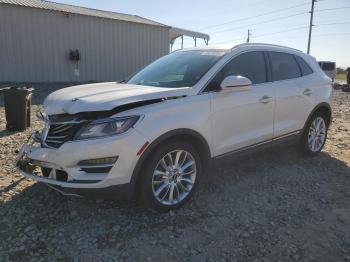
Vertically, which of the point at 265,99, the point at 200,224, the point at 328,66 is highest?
the point at 328,66

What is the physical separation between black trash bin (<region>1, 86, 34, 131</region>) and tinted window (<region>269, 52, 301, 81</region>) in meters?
5.17

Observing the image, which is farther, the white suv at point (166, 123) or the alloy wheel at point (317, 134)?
the alloy wheel at point (317, 134)

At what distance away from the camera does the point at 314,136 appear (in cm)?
607

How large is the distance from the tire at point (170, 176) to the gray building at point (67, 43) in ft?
48.0

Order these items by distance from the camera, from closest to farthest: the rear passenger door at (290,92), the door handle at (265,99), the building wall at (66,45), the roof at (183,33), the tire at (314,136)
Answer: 1. the door handle at (265,99)
2. the rear passenger door at (290,92)
3. the tire at (314,136)
4. the building wall at (66,45)
5. the roof at (183,33)

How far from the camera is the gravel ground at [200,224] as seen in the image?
10.6 ft

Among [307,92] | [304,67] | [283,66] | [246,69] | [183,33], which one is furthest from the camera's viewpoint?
[183,33]

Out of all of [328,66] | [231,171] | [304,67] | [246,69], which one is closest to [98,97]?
[246,69]

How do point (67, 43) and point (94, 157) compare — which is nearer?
point (94, 157)

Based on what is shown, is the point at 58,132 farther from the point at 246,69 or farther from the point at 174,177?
the point at 246,69

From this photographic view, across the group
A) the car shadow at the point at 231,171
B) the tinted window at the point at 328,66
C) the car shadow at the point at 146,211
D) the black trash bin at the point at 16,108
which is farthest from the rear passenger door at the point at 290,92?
the tinted window at the point at 328,66

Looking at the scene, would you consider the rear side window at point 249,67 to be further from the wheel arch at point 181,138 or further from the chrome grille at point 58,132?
the chrome grille at point 58,132

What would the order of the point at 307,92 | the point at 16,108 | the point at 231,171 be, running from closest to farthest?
the point at 231,171 → the point at 307,92 → the point at 16,108

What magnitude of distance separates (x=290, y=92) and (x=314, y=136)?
123 cm
